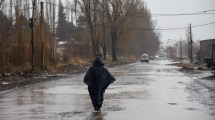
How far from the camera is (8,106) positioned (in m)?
14.8

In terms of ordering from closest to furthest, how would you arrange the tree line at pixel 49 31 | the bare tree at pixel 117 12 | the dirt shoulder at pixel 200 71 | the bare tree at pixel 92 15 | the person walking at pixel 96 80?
the person walking at pixel 96 80
the dirt shoulder at pixel 200 71
the tree line at pixel 49 31
the bare tree at pixel 92 15
the bare tree at pixel 117 12

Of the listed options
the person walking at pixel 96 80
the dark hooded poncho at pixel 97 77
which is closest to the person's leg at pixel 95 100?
the person walking at pixel 96 80

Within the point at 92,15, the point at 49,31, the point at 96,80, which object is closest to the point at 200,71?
the point at 49,31

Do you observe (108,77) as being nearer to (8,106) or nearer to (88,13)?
(8,106)

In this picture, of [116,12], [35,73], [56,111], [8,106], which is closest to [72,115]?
[56,111]

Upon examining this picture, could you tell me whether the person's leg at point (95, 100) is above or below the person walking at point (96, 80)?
below

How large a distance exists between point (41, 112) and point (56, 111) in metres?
0.44

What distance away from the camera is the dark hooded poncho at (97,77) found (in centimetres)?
1337

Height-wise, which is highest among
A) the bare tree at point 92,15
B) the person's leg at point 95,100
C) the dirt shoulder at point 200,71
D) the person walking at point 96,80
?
the bare tree at point 92,15

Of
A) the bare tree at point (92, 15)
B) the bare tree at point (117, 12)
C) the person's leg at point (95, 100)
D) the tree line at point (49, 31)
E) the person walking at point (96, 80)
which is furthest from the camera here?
the bare tree at point (117, 12)

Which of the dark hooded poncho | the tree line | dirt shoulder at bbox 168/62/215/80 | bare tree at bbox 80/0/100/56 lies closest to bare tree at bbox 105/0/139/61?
the tree line

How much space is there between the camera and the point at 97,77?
13.4 metres

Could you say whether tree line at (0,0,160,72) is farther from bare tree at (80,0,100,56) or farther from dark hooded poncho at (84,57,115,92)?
dark hooded poncho at (84,57,115,92)

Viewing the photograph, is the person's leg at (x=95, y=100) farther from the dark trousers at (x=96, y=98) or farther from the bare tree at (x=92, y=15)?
the bare tree at (x=92, y=15)
